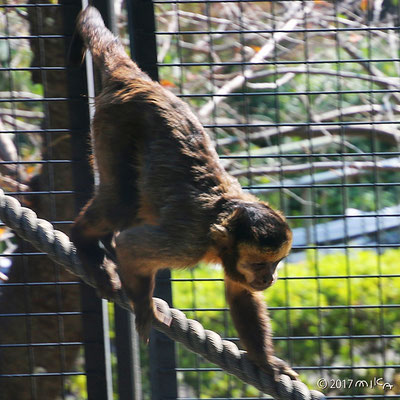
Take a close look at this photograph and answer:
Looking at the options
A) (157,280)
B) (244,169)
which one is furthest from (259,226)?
(244,169)

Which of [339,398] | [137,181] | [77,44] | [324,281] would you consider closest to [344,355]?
[324,281]

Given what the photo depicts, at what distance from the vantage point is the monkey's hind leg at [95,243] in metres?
3.27

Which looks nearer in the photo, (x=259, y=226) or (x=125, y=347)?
(x=259, y=226)

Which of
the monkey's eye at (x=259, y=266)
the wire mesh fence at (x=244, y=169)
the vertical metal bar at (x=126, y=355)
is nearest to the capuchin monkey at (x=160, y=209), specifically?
the monkey's eye at (x=259, y=266)

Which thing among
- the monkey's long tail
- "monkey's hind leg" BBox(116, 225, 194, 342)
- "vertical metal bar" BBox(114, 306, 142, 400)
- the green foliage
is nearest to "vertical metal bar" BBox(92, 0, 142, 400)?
"vertical metal bar" BBox(114, 306, 142, 400)

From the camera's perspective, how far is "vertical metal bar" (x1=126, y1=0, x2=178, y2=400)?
140 inches

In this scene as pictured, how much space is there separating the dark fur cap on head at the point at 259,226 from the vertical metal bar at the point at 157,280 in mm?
788

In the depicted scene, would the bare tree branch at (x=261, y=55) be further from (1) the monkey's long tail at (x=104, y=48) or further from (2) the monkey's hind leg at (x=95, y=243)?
(2) the monkey's hind leg at (x=95, y=243)

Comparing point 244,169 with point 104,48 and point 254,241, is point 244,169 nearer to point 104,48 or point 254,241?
point 104,48

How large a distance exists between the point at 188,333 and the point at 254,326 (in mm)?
363

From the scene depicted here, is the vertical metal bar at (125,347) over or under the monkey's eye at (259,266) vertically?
under

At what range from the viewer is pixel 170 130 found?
326 cm

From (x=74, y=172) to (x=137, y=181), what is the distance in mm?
428

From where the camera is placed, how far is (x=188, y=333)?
297cm
